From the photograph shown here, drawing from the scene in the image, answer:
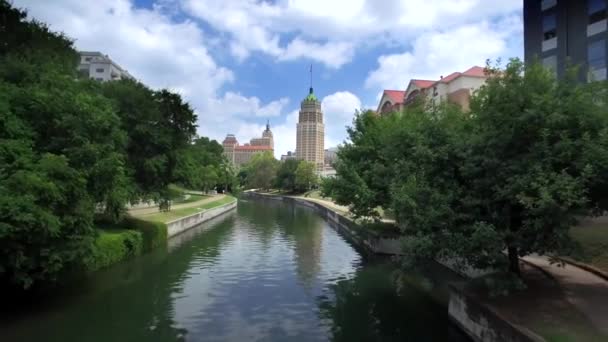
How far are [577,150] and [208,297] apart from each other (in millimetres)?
15022

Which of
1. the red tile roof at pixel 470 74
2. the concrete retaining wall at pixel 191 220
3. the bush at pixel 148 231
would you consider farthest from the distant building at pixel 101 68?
the bush at pixel 148 231

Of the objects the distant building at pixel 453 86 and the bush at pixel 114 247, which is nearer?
the bush at pixel 114 247

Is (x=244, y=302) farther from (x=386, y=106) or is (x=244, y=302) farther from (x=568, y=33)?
(x=386, y=106)

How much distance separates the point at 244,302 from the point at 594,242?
51.4ft

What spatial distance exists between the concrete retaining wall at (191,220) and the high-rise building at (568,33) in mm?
32450

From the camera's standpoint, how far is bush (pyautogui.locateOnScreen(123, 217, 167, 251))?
29.9 m

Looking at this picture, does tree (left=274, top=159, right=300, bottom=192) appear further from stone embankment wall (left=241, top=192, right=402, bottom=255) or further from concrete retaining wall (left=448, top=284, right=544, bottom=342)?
concrete retaining wall (left=448, top=284, right=544, bottom=342)

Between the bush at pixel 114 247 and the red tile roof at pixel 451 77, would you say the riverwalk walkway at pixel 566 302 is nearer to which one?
the bush at pixel 114 247

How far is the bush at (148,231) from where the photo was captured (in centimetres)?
2991

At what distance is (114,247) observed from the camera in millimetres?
24594

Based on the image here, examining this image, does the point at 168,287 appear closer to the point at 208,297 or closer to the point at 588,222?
the point at 208,297

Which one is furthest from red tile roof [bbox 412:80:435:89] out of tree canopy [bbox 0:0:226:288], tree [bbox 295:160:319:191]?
tree [bbox 295:160:319:191]

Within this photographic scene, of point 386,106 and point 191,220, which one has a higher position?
point 386,106

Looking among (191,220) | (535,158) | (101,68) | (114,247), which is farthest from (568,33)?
(101,68)
